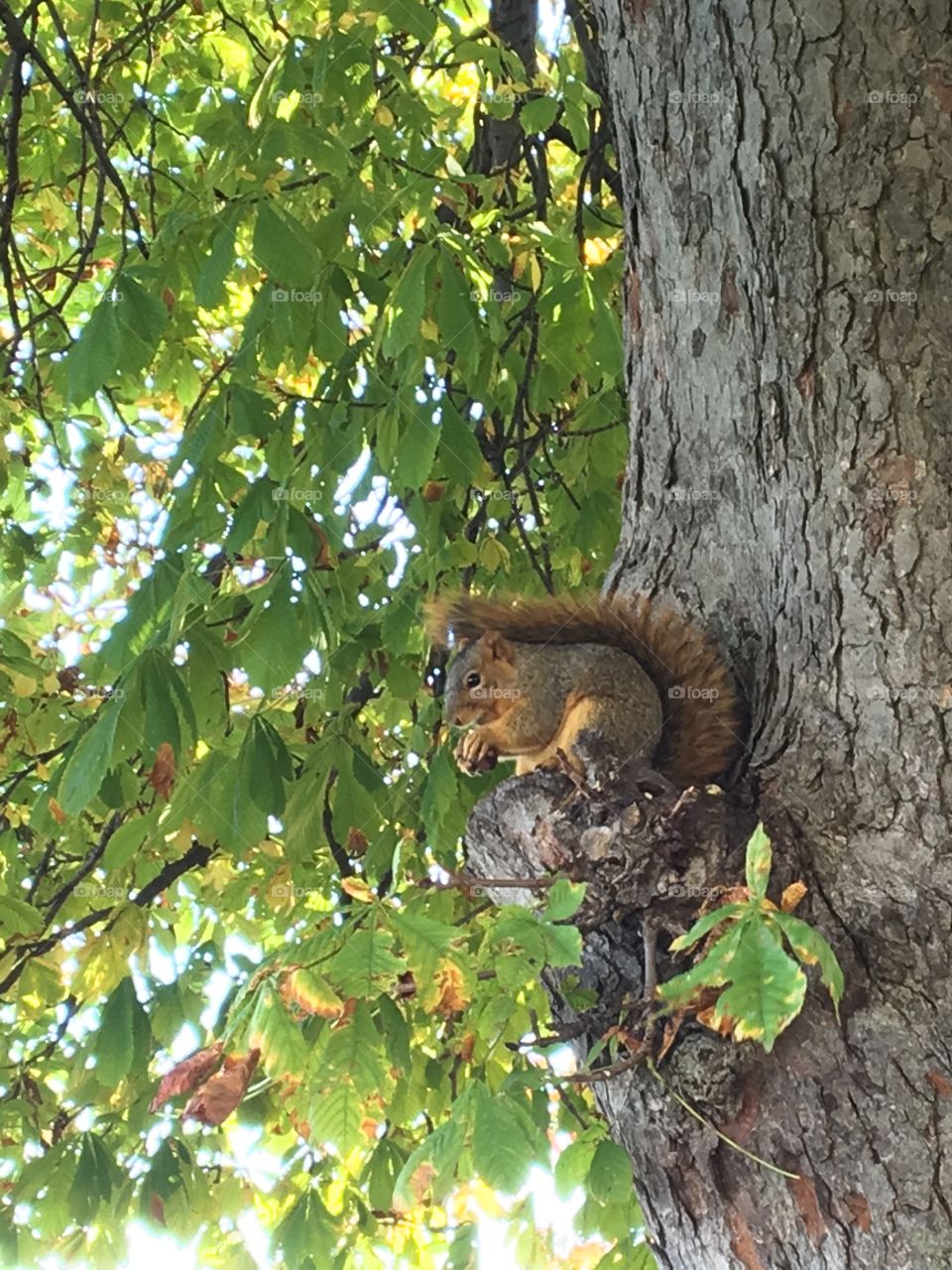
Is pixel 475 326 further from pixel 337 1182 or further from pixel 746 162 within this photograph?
pixel 337 1182

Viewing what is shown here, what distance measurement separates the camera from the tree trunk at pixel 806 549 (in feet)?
3.78

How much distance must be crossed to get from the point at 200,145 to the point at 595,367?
1.47 metres

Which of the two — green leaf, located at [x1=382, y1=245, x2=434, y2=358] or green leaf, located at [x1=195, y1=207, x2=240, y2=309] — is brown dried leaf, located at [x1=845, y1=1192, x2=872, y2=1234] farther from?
green leaf, located at [x1=195, y1=207, x2=240, y2=309]

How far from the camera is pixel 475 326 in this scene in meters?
2.07

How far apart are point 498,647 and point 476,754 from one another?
0.15 metres

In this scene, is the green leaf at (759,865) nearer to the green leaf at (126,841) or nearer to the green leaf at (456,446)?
the green leaf at (456,446)

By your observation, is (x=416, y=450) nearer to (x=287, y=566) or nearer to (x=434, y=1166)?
(x=287, y=566)

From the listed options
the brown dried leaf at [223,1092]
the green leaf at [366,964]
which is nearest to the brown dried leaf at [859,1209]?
the green leaf at [366,964]

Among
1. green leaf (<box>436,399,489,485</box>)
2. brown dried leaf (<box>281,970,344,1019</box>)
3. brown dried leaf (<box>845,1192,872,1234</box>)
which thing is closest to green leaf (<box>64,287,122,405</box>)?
green leaf (<box>436,399,489,485</box>)

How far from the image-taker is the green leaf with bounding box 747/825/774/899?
969 millimetres

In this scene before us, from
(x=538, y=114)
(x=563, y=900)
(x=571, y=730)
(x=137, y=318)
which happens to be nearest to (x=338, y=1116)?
(x=563, y=900)

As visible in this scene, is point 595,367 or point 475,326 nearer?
point 475,326

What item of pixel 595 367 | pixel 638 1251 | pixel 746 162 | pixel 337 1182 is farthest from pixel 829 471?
pixel 337 1182

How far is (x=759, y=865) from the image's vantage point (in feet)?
3.20
